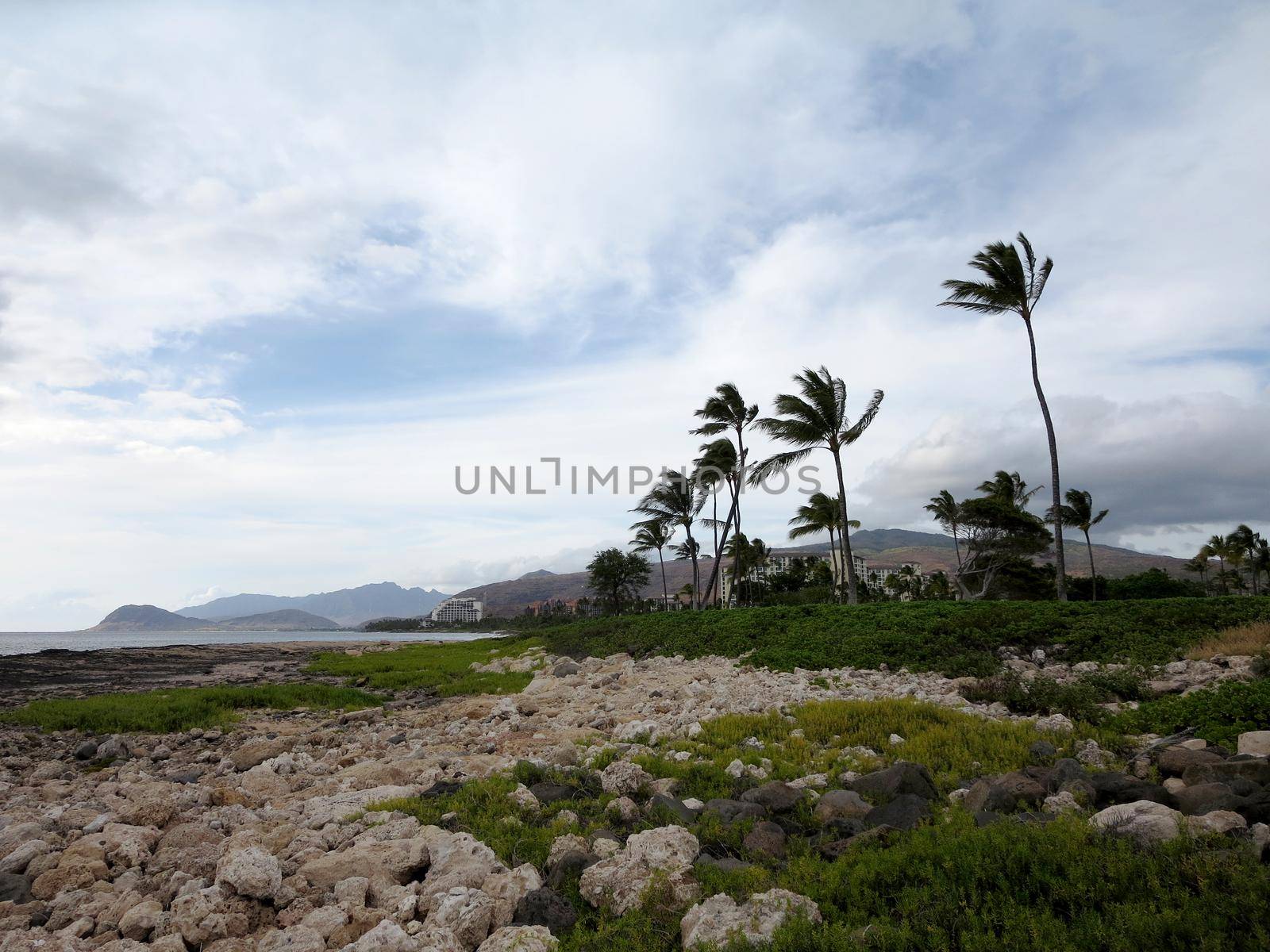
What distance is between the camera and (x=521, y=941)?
4508mm

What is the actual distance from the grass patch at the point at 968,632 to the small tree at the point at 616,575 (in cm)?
4521

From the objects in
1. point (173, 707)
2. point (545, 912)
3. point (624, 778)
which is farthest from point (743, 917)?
point (173, 707)

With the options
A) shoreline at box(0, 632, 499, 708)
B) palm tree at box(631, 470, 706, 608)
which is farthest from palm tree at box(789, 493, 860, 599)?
shoreline at box(0, 632, 499, 708)

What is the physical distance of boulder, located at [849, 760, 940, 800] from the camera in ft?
20.9

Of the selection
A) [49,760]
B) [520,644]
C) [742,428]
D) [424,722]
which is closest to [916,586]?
[742,428]

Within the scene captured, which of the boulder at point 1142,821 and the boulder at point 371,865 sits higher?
the boulder at point 1142,821

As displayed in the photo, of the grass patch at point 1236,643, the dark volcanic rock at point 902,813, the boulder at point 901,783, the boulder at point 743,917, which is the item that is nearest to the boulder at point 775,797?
the boulder at point 901,783

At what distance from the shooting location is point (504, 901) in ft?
16.2

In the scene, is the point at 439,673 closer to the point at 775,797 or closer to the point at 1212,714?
the point at 775,797

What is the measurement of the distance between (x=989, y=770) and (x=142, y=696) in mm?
20233

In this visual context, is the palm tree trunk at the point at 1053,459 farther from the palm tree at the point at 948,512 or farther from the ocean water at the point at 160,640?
the ocean water at the point at 160,640

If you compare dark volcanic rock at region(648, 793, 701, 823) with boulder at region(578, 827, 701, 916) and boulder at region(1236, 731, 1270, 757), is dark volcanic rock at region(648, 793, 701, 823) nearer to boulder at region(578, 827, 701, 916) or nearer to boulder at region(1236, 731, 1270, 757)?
boulder at region(578, 827, 701, 916)

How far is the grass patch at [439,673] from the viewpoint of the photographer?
20672 mm

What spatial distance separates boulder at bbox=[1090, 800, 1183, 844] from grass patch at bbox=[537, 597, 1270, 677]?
9318mm
